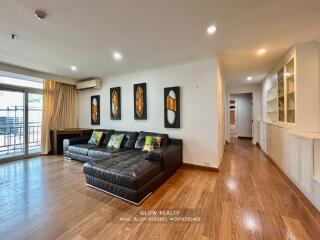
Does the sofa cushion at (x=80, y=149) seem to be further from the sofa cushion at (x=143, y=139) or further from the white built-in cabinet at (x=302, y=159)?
the white built-in cabinet at (x=302, y=159)

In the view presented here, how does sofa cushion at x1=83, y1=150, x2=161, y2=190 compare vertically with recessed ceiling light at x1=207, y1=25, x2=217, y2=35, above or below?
below

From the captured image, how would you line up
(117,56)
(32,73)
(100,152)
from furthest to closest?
(32,73)
(100,152)
(117,56)

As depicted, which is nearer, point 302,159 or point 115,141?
point 302,159

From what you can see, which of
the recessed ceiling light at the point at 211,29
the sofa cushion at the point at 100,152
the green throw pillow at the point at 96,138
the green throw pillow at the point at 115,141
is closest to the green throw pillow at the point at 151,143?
the sofa cushion at the point at 100,152

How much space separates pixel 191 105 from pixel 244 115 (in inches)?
225

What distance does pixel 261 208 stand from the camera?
6.33 ft

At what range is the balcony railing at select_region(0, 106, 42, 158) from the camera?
4.05 m

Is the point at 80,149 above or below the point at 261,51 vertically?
below

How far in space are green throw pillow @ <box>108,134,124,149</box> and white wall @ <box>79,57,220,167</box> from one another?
1.87 feet

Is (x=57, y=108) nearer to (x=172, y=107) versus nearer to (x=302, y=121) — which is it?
(x=172, y=107)

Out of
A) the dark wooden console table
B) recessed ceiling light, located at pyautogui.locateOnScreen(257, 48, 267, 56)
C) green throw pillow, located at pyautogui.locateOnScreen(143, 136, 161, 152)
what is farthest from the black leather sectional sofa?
recessed ceiling light, located at pyautogui.locateOnScreen(257, 48, 267, 56)

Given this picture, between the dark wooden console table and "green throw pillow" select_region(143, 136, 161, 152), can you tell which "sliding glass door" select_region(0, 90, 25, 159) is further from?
"green throw pillow" select_region(143, 136, 161, 152)

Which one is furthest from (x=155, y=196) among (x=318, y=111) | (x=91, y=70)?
(x=91, y=70)

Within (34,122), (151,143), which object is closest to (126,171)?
(151,143)
